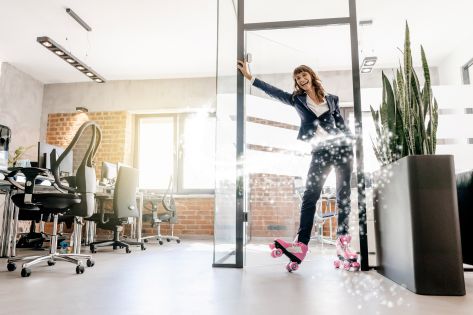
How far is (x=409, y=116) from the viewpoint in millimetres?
2129

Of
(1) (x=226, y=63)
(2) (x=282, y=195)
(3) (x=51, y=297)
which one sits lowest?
(3) (x=51, y=297)

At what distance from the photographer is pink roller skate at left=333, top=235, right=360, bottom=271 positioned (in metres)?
2.69

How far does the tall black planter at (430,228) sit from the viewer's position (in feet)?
6.17

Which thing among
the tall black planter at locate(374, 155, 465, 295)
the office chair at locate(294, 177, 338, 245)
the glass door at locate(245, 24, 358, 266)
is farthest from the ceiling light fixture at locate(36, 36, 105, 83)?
the tall black planter at locate(374, 155, 465, 295)

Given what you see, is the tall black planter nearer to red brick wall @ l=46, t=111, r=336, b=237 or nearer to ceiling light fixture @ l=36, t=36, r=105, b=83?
red brick wall @ l=46, t=111, r=336, b=237

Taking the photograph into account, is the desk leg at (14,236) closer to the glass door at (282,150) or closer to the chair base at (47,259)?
the chair base at (47,259)

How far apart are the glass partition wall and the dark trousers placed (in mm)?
130

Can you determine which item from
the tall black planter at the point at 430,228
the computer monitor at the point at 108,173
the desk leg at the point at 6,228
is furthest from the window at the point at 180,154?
the tall black planter at the point at 430,228

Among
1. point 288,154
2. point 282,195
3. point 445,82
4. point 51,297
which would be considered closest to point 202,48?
point 288,154

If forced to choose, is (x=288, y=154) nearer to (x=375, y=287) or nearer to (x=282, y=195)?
(x=282, y=195)

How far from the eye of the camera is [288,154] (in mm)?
5098

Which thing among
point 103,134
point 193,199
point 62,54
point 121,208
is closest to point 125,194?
point 121,208

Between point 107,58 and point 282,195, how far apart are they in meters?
3.68

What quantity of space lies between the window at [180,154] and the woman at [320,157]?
13.2 ft
